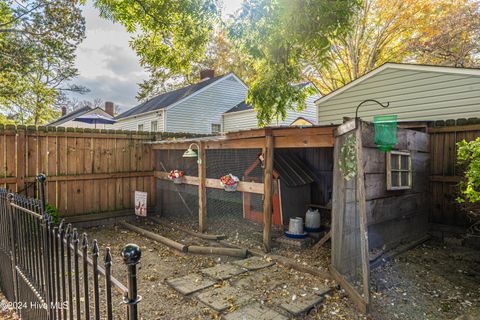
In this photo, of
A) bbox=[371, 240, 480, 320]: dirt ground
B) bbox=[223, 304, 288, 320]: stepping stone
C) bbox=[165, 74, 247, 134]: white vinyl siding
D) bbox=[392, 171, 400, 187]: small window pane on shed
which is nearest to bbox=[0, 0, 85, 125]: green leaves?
bbox=[165, 74, 247, 134]: white vinyl siding

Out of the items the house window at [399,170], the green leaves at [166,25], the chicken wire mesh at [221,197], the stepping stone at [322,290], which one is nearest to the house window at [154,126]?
the green leaves at [166,25]

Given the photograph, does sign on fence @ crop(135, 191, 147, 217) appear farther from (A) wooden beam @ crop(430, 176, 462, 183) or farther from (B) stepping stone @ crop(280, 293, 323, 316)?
(A) wooden beam @ crop(430, 176, 462, 183)

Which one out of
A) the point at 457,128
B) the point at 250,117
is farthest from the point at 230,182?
the point at 250,117

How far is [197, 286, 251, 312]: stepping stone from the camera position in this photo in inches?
111

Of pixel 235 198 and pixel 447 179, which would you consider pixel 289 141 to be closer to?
pixel 235 198

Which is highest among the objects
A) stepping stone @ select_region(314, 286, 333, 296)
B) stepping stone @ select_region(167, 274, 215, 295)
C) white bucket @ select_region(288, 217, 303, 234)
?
white bucket @ select_region(288, 217, 303, 234)

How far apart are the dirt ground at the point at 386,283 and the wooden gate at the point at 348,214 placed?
0.62ft

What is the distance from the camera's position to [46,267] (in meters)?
2.05

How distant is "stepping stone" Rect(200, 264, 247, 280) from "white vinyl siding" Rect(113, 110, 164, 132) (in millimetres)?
9921

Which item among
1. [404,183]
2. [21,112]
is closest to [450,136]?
[404,183]

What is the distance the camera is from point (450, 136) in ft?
15.3

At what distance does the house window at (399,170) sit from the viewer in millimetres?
3605

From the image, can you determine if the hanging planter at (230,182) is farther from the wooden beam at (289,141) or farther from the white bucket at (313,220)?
the white bucket at (313,220)

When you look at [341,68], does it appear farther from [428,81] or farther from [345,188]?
[345,188]
